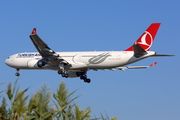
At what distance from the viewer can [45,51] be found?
157 feet

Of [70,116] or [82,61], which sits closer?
[70,116]

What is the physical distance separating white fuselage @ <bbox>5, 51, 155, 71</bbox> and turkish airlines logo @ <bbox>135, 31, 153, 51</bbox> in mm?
3042

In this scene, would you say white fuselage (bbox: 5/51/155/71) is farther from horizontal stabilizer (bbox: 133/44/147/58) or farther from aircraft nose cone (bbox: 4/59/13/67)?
horizontal stabilizer (bbox: 133/44/147/58)

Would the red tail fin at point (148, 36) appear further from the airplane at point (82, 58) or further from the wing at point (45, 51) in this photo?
the wing at point (45, 51)

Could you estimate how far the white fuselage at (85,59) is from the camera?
152ft

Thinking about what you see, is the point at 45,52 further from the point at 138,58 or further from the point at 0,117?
the point at 0,117

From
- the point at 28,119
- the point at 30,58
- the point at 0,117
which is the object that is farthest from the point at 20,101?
the point at 30,58

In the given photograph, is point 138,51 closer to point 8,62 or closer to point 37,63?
point 37,63

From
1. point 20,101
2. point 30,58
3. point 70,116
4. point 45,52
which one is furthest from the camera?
point 30,58

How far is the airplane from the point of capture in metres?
45.9

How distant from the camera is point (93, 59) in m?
48.1

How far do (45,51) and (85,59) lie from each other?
5.61 m

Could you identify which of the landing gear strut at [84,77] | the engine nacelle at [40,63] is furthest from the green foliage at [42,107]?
the landing gear strut at [84,77]

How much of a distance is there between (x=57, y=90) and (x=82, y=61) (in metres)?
40.6
